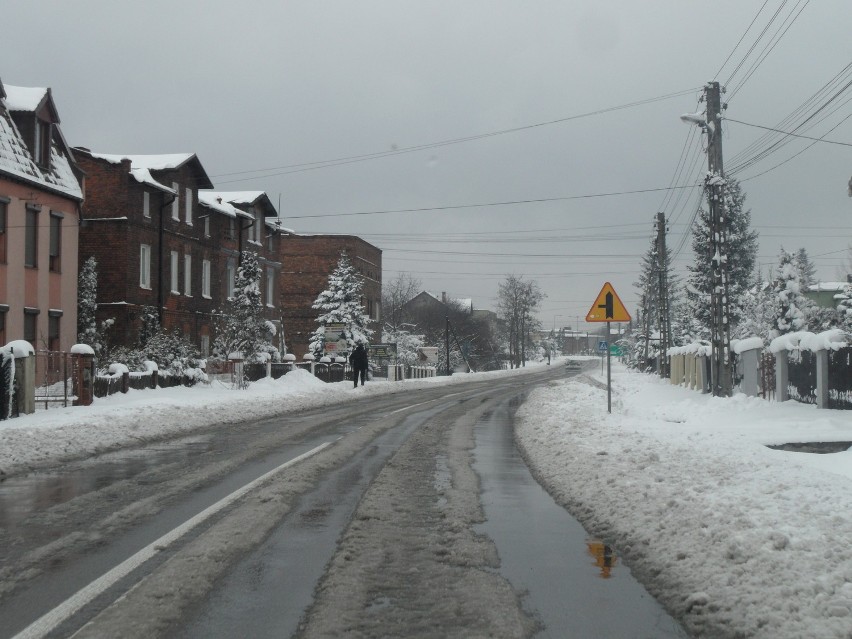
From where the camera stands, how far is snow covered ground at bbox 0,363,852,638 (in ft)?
17.5

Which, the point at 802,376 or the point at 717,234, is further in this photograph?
the point at 717,234

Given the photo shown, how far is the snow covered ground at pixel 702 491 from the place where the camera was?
5.33 meters

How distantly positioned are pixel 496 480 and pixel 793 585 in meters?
5.71

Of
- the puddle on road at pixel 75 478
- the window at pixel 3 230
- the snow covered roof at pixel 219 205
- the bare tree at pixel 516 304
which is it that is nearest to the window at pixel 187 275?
the snow covered roof at pixel 219 205

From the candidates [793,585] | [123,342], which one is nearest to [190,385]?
[123,342]

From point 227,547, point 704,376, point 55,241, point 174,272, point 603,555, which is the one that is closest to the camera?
point 227,547

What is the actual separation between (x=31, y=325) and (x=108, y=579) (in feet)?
89.1

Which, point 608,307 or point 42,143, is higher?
point 42,143

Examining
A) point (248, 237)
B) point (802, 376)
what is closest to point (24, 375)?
point (802, 376)

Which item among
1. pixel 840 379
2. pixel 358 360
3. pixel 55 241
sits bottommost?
pixel 840 379

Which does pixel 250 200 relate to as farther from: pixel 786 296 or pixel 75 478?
pixel 75 478

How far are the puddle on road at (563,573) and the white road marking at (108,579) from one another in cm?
248

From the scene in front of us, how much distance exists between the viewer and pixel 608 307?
19.8 metres

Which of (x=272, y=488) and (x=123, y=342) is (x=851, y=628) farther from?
(x=123, y=342)
